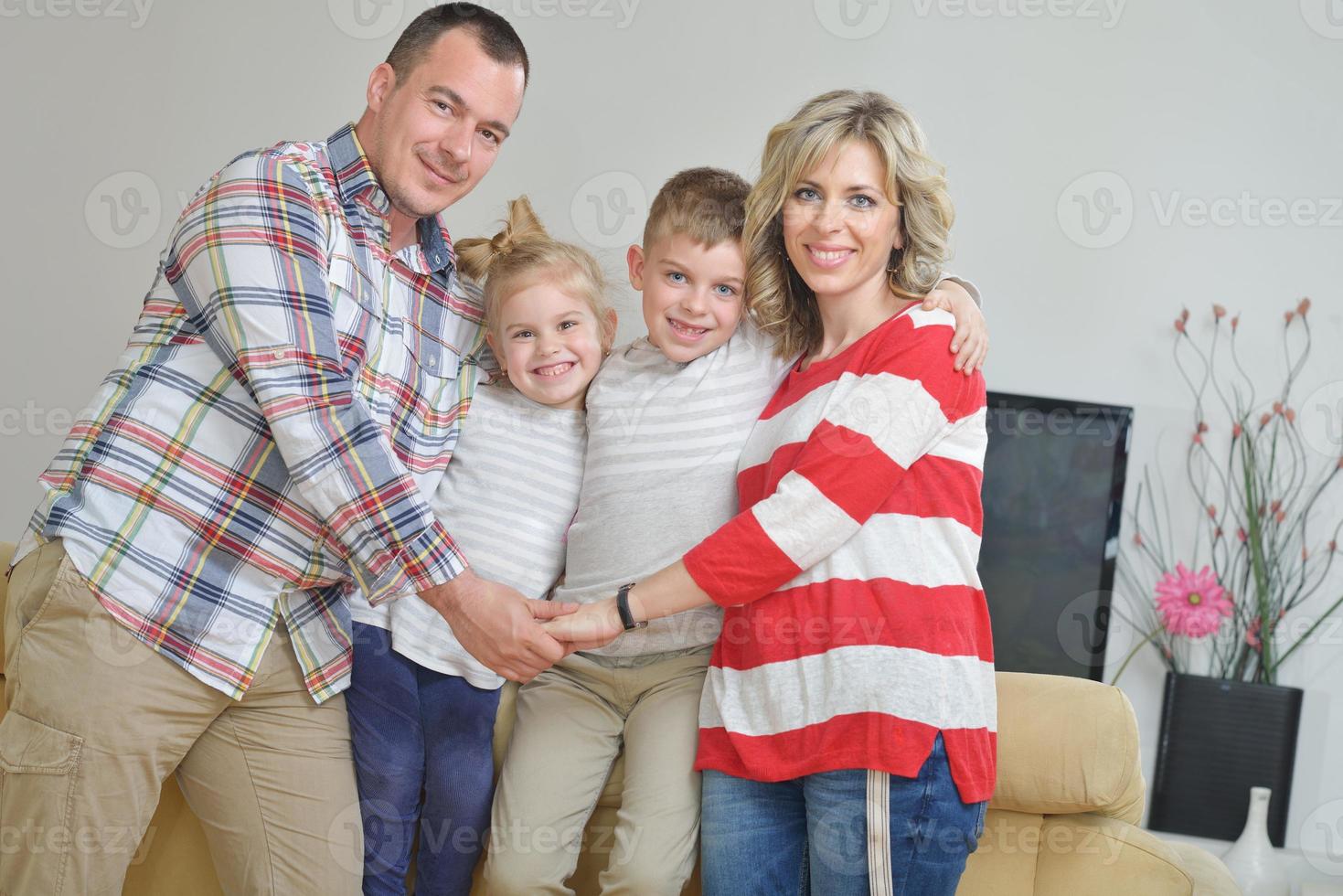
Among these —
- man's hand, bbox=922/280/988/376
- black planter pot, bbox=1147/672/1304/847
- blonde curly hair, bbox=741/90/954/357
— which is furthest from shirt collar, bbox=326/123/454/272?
black planter pot, bbox=1147/672/1304/847

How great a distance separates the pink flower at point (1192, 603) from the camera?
2.64 meters

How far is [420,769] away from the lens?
154 cm

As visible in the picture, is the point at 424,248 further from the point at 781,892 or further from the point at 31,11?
the point at 31,11

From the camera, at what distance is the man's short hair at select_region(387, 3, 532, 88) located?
1.65 meters

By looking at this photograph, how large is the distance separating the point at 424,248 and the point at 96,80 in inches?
71.3

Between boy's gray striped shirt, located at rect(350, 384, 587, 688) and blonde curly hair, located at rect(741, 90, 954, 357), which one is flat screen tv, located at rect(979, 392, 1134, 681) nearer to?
blonde curly hair, located at rect(741, 90, 954, 357)

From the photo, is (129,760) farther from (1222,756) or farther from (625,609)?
(1222,756)

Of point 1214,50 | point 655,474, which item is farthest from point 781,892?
point 1214,50

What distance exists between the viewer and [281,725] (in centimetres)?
150

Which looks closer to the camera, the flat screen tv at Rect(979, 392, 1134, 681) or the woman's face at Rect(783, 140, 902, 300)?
the woman's face at Rect(783, 140, 902, 300)

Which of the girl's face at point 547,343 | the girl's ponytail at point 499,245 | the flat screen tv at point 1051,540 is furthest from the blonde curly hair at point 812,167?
the flat screen tv at point 1051,540

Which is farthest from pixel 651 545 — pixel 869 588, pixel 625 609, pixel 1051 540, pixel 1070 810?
pixel 1051 540

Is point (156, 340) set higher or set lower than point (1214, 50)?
lower

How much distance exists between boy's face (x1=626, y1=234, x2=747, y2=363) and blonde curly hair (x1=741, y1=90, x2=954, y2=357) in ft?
0.12
